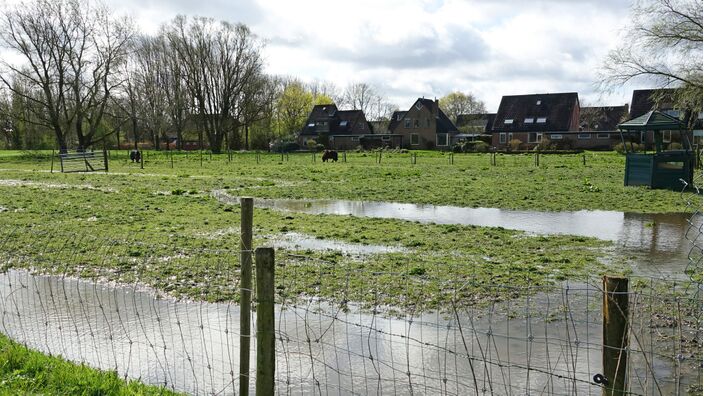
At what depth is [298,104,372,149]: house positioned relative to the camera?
94438mm

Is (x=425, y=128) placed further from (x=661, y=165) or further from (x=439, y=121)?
(x=661, y=165)

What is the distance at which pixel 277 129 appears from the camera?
101250 mm

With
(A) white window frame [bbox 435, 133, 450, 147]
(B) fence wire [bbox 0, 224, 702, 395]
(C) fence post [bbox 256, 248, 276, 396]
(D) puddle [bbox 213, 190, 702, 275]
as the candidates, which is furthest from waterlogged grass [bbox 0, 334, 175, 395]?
(A) white window frame [bbox 435, 133, 450, 147]

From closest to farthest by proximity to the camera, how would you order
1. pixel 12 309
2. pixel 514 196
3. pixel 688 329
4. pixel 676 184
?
pixel 688 329 < pixel 12 309 < pixel 514 196 < pixel 676 184

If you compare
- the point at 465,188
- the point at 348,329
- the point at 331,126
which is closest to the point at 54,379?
the point at 348,329

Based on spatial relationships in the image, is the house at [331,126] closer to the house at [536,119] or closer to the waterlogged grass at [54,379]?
the house at [536,119]

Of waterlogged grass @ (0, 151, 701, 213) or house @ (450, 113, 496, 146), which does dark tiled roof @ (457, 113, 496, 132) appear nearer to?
house @ (450, 113, 496, 146)

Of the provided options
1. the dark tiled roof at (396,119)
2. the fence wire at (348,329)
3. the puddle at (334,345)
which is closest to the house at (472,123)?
the dark tiled roof at (396,119)

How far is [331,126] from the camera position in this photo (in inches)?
3816

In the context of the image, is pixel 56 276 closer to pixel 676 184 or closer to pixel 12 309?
pixel 12 309

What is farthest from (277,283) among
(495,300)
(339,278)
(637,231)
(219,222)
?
(637,231)

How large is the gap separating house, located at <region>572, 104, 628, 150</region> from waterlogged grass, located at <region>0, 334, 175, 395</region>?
238 ft

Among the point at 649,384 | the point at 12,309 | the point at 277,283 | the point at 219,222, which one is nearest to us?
the point at 649,384

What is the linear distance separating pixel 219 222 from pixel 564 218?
8.95 meters
